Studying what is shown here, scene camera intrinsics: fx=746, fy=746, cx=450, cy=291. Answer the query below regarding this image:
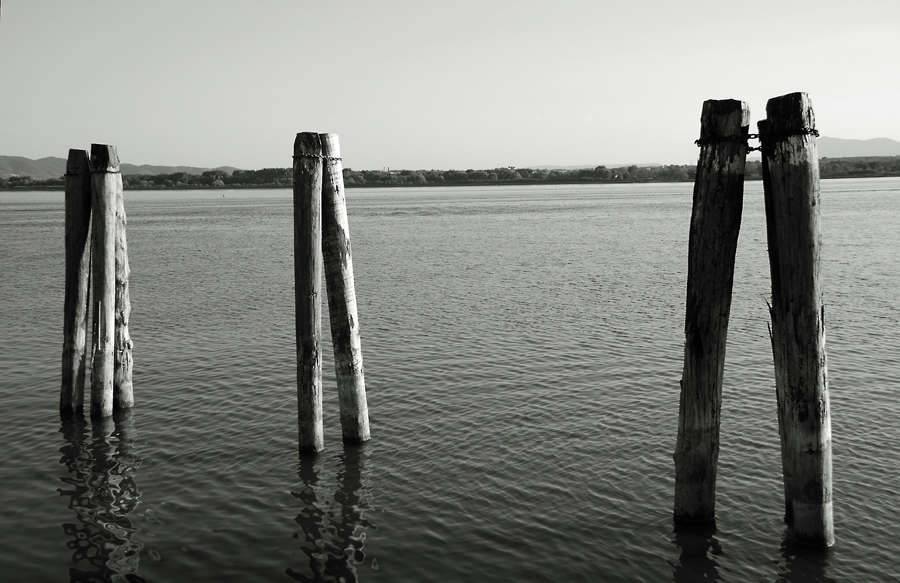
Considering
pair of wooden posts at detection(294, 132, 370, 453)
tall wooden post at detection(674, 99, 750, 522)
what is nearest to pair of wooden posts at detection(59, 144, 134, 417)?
pair of wooden posts at detection(294, 132, 370, 453)

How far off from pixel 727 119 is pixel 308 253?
18.9 ft

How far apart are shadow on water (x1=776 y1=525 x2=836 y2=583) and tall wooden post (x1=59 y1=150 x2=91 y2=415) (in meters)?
11.3

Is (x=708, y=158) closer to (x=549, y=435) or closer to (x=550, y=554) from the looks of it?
(x=550, y=554)

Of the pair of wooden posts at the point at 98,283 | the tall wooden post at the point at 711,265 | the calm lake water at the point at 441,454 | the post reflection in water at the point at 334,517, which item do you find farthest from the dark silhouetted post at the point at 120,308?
the tall wooden post at the point at 711,265

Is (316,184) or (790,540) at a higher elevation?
(316,184)

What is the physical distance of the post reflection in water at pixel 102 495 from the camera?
836cm

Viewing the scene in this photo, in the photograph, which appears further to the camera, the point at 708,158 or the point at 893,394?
the point at 893,394

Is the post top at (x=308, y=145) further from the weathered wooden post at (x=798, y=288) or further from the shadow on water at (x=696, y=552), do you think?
the shadow on water at (x=696, y=552)

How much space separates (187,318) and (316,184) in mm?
14550

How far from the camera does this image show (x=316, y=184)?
10547mm

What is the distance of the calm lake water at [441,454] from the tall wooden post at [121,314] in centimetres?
71

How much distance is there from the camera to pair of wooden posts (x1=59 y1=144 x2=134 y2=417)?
12.6 meters

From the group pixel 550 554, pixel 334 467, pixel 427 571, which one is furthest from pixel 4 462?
pixel 550 554

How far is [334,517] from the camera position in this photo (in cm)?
955
